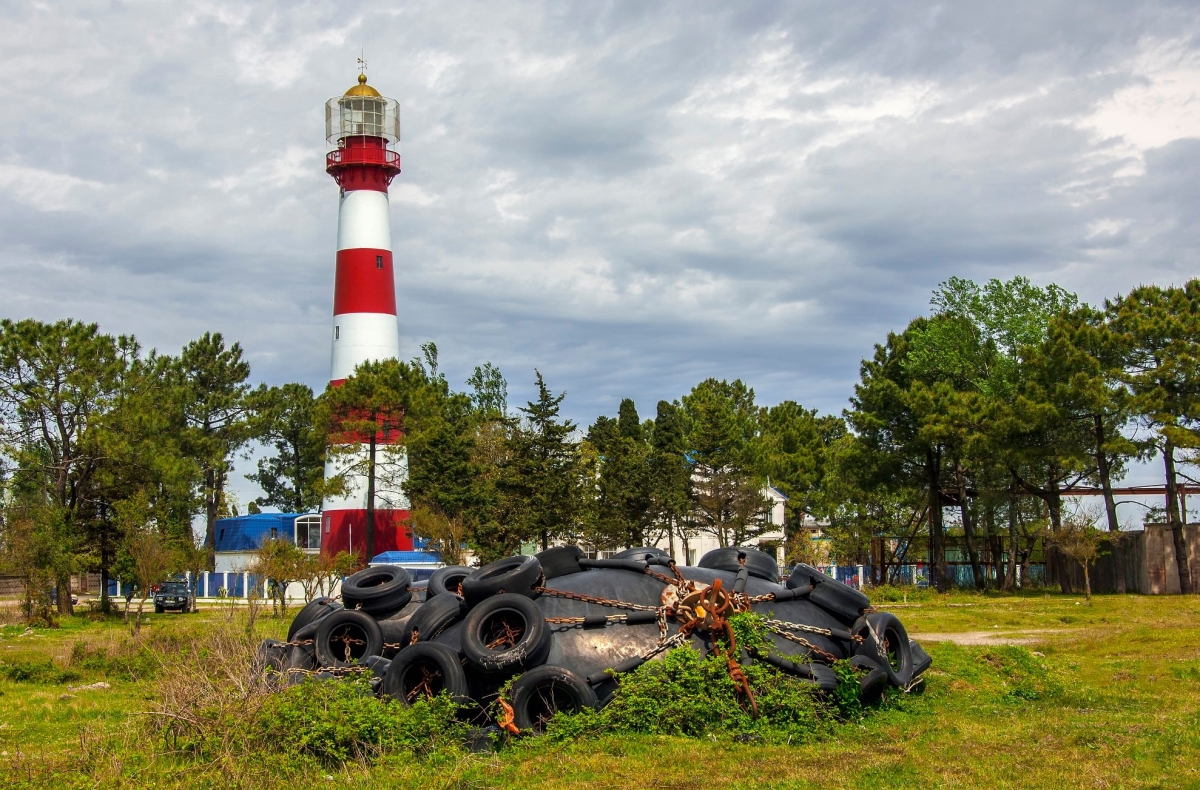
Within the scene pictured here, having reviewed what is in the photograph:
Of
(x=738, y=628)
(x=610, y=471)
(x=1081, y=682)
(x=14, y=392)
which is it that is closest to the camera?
(x=738, y=628)

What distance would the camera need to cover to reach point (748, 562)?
15.2 m

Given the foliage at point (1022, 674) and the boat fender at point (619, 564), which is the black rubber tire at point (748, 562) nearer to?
the boat fender at point (619, 564)

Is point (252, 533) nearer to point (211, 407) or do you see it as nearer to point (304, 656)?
point (211, 407)

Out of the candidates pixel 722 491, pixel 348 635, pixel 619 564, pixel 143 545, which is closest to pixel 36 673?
pixel 348 635

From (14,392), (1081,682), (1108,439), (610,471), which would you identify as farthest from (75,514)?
(1108,439)

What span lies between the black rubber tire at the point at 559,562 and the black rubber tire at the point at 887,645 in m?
3.60

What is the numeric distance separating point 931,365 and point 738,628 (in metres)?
40.0

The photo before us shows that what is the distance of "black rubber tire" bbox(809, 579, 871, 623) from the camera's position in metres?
13.3

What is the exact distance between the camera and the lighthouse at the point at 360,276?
45188mm

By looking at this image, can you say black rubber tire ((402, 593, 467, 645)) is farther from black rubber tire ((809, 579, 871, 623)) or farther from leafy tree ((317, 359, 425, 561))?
leafy tree ((317, 359, 425, 561))

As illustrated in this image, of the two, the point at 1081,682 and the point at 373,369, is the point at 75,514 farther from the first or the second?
the point at 1081,682

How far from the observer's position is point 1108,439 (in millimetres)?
41312

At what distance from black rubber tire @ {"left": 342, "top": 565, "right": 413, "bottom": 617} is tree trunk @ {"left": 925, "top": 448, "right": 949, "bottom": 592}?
3671cm

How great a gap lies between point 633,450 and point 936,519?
2095 cm
